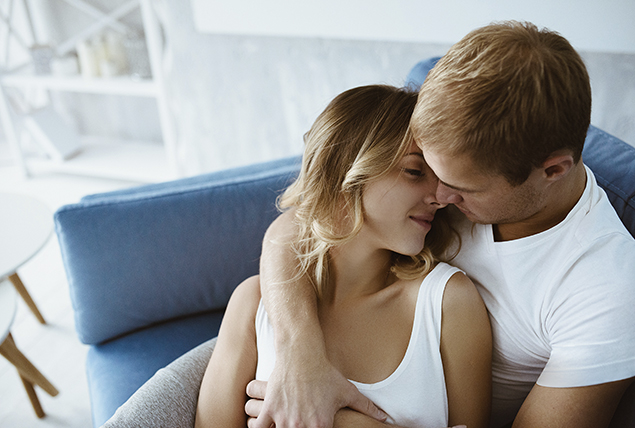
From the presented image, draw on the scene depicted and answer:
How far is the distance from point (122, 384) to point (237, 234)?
0.49 m

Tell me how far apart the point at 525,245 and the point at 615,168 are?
28 centimetres

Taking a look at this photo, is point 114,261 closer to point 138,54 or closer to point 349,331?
point 349,331

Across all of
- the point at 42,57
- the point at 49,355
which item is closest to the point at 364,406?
the point at 49,355

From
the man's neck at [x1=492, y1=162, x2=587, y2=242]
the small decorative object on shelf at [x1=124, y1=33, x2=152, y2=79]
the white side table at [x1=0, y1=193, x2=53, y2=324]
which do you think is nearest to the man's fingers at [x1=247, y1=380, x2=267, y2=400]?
the man's neck at [x1=492, y1=162, x2=587, y2=242]

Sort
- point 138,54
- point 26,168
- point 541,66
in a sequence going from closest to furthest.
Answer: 1. point 541,66
2. point 138,54
3. point 26,168

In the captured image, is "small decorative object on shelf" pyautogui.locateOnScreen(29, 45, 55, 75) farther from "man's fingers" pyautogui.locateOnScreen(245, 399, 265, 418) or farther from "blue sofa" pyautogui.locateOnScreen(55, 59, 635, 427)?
"man's fingers" pyautogui.locateOnScreen(245, 399, 265, 418)

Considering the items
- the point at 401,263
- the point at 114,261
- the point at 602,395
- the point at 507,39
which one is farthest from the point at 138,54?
the point at 602,395

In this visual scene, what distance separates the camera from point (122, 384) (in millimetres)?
1336

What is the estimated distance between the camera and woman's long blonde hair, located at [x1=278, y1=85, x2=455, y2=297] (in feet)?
3.29

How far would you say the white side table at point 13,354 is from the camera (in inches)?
59.3

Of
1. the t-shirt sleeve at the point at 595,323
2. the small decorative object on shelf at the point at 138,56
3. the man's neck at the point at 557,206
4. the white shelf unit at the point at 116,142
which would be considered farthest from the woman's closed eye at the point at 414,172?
the small decorative object on shelf at the point at 138,56

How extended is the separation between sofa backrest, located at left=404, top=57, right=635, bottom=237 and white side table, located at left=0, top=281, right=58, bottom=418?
1311 millimetres

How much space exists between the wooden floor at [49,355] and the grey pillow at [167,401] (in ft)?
3.00

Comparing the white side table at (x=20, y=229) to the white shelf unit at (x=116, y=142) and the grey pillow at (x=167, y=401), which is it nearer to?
the grey pillow at (x=167, y=401)
